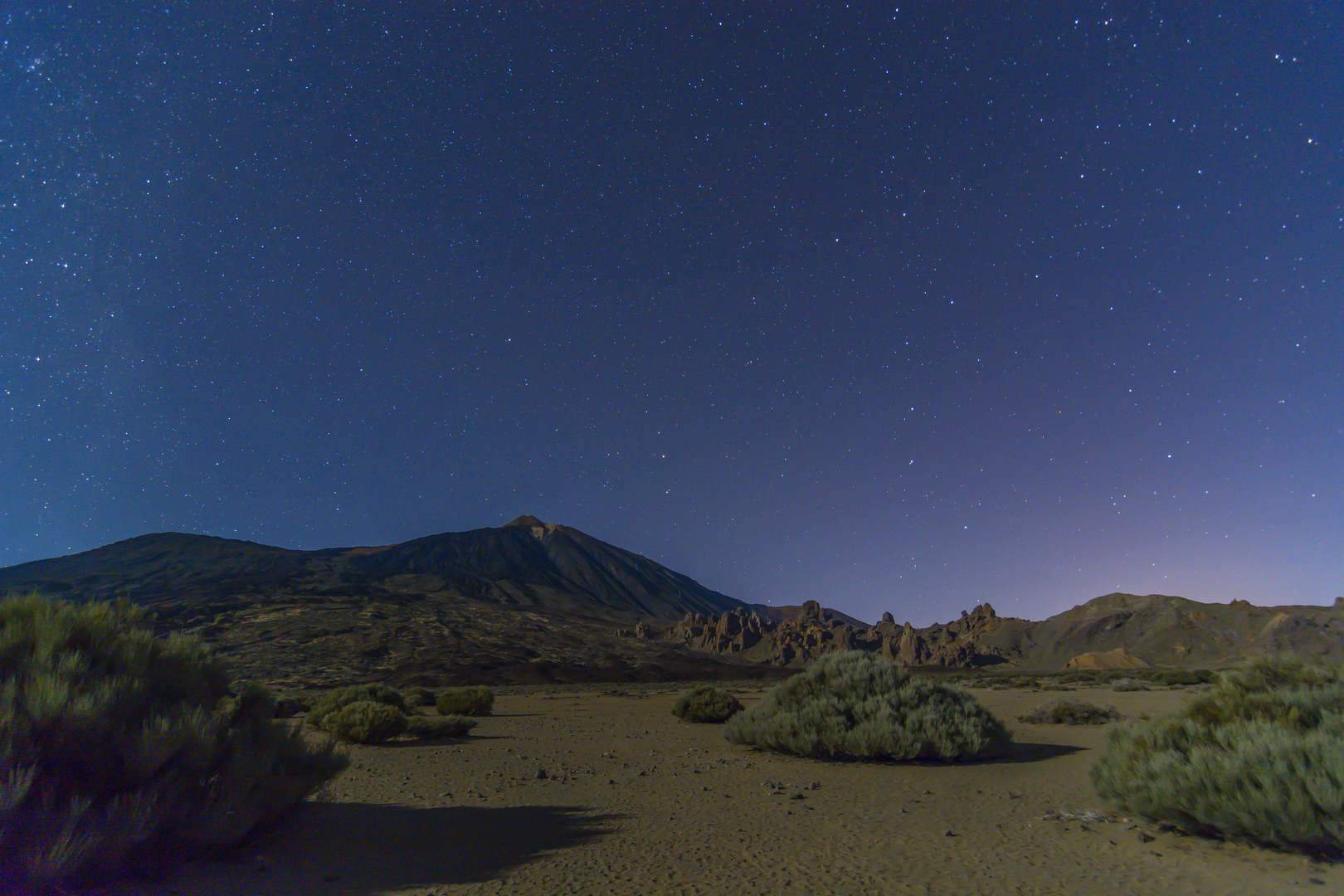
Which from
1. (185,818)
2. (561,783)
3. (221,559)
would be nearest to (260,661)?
(561,783)

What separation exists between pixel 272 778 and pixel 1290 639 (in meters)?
111

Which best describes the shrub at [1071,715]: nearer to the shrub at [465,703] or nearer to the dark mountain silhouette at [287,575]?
the shrub at [465,703]

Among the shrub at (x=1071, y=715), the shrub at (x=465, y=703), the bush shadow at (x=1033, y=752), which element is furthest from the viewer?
the shrub at (x=465, y=703)

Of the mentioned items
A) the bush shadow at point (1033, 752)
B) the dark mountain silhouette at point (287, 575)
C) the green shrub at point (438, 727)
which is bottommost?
the green shrub at point (438, 727)

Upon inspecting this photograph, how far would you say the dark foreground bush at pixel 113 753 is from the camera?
4910mm

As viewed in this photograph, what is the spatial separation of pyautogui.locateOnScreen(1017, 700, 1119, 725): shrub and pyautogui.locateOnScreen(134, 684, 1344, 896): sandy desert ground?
8900 millimetres

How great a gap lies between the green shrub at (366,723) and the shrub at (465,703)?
9321mm

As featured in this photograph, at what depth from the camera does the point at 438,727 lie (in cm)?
1848

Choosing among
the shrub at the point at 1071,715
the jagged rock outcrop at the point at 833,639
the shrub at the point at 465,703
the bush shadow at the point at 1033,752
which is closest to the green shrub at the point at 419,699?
the shrub at the point at 465,703

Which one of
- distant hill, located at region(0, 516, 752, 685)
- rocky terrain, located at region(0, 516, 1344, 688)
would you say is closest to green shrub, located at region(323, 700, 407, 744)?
distant hill, located at region(0, 516, 752, 685)

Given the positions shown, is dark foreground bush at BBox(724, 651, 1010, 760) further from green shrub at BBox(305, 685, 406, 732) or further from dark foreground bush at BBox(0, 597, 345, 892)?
green shrub at BBox(305, 685, 406, 732)

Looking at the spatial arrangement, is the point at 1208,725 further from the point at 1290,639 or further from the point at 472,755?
the point at 1290,639

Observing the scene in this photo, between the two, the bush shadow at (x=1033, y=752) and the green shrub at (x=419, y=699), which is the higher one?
the bush shadow at (x=1033, y=752)

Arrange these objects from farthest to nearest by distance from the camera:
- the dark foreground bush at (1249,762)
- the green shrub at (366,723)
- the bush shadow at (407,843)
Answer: the green shrub at (366,723) < the dark foreground bush at (1249,762) < the bush shadow at (407,843)
